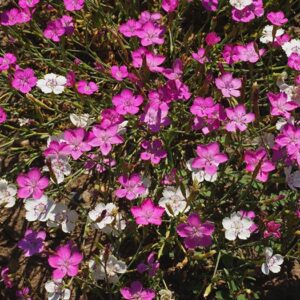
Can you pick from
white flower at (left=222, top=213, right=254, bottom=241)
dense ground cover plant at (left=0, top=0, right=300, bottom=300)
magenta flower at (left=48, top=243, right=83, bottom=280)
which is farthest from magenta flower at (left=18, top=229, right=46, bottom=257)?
white flower at (left=222, top=213, right=254, bottom=241)

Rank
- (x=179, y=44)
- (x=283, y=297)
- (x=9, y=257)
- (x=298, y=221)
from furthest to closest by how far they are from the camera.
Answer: (x=179, y=44) < (x=9, y=257) < (x=283, y=297) < (x=298, y=221)

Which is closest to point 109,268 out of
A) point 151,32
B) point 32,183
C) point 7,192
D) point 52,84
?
point 32,183

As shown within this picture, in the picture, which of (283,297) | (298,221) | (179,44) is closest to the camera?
(298,221)

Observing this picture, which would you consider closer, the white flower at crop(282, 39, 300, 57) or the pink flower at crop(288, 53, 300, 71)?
the pink flower at crop(288, 53, 300, 71)

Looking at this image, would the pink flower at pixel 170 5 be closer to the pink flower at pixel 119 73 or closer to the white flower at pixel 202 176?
the pink flower at pixel 119 73

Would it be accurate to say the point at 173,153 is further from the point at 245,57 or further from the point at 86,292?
the point at 86,292

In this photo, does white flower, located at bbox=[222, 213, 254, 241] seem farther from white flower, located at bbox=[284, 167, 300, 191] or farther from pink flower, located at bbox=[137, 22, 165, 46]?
pink flower, located at bbox=[137, 22, 165, 46]

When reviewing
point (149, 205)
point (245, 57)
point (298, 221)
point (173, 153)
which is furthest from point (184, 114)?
point (298, 221)
